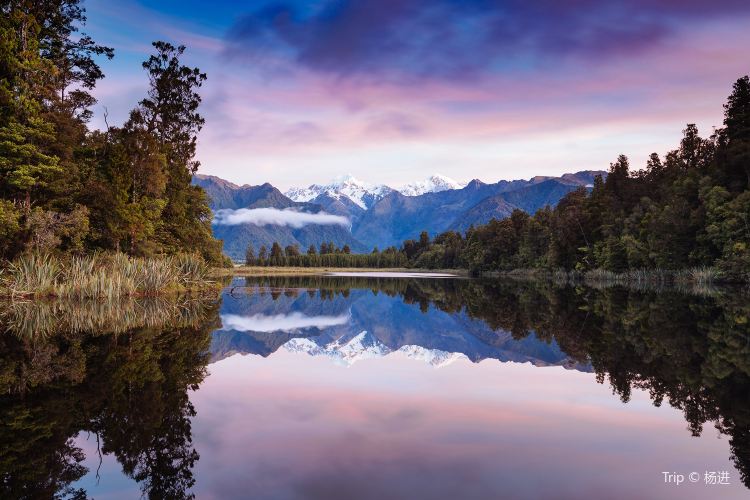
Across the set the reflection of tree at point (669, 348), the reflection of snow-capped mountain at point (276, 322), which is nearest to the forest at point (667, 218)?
the reflection of tree at point (669, 348)

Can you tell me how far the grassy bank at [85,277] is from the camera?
91.6ft

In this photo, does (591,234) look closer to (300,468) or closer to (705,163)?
(705,163)

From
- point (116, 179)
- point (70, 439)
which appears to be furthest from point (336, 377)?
point (116, 179)

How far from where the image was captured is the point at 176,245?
149 ft

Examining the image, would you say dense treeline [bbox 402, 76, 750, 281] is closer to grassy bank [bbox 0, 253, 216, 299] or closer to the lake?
the lake

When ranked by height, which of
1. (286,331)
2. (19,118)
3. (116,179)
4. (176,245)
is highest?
(19,118)

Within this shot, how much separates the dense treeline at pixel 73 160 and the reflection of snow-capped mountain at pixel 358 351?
17.4 metres

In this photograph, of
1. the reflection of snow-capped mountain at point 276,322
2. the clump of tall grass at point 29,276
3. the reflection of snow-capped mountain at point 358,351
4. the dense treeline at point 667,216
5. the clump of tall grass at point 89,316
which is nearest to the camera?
the reflection of snow-capped mountain at point 358,351

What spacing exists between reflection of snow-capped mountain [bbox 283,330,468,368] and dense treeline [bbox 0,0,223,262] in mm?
17374

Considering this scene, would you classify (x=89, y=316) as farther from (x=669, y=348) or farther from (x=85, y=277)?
(x=669, y=348)

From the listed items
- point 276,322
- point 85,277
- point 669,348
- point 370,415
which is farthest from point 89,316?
point 669,348

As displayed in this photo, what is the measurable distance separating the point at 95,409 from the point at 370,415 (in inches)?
183

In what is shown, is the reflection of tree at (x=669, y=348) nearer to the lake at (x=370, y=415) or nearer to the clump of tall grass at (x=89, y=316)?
the lake at (x=370, y=415)

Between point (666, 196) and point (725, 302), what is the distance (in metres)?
42.3
